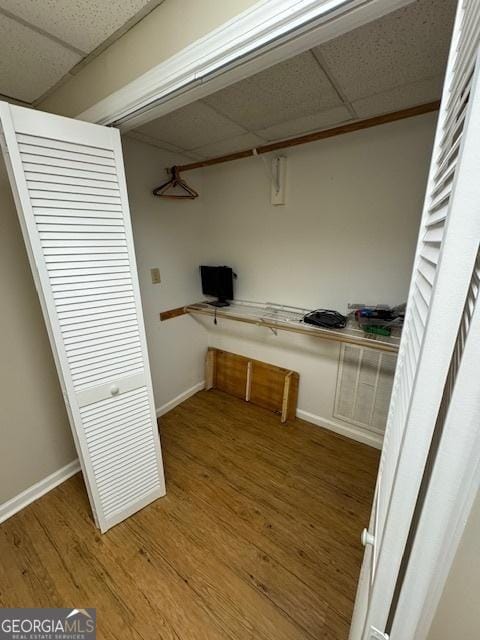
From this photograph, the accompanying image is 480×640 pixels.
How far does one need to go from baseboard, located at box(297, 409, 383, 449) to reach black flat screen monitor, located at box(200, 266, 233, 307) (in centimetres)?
124

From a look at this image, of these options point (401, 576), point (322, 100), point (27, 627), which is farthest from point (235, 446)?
point (322, 100)

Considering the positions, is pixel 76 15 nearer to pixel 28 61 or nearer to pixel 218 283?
pixel 28 61

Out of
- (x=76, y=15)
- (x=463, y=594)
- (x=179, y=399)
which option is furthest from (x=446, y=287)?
(x=179, y=399)

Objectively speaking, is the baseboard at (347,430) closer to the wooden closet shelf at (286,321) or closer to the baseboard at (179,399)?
the wooden closet shelf at (286,321)

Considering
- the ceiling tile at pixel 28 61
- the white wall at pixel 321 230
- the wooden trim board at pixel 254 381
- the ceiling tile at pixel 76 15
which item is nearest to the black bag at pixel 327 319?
the white wall at pixel 321 230

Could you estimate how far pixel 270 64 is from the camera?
775 mm

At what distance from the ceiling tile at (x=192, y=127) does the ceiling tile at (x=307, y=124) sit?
210 millimetres

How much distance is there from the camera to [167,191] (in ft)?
7.00

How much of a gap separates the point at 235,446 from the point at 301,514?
665mm

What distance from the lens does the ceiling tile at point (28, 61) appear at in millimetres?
918

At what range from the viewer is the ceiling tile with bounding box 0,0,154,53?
2.66ft

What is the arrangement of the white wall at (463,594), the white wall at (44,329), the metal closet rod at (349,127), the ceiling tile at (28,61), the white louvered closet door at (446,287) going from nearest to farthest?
the white louvered closet door at (446,287), the white wall at (463,594), the ceiling tile at (28,61), the metal closet rod at (349,127), the white wall at (44,329)

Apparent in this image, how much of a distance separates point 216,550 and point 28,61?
2.37m

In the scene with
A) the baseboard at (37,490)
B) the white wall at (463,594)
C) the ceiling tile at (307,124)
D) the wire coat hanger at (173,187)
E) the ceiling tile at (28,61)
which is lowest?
the baseboard at (37,490)
